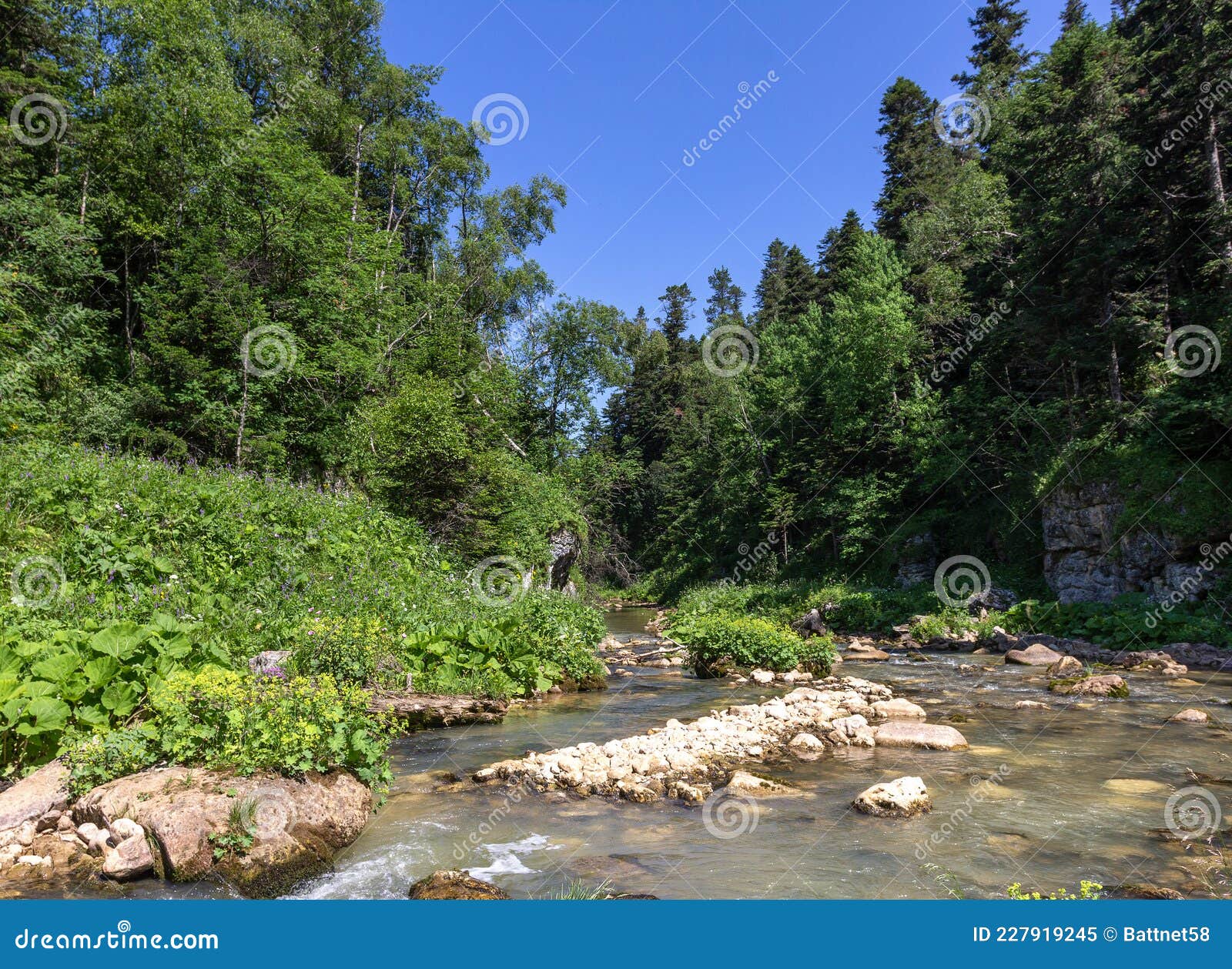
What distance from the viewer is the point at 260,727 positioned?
221 inches

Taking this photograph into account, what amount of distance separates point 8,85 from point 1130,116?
1291 inches

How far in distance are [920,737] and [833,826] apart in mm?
4007

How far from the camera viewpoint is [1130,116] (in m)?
23.8

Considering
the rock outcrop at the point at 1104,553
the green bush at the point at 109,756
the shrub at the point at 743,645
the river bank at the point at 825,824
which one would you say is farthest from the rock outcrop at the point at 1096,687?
the green bush at the point at 109,756

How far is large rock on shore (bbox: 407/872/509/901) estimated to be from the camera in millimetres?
4754

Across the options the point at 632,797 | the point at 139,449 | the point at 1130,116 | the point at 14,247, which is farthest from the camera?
the point at 1130,116

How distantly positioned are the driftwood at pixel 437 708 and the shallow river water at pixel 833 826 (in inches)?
7.9

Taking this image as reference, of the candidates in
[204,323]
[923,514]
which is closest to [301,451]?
[204,323]

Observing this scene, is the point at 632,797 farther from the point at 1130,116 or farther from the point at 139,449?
the point at 1130,116

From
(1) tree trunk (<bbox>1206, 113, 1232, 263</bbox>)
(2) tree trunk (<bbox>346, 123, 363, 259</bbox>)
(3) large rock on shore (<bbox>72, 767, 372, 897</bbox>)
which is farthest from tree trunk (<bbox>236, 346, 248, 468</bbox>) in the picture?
(1) tree trunk (<bbox>1206, 113, 1232, 263</bbox>)

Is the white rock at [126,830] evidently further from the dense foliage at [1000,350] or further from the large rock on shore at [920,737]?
the dense foliage at [1000,350]

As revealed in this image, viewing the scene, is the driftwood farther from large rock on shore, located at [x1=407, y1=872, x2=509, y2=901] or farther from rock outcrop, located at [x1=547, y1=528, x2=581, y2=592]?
rock outcrop, located at [x1=547, y1=528, x2=581, y2=592]

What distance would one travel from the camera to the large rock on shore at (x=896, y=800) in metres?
6.96

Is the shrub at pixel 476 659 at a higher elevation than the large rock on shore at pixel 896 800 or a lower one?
higher
